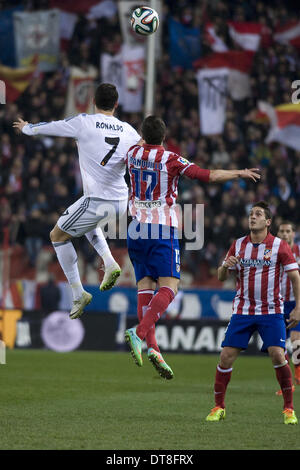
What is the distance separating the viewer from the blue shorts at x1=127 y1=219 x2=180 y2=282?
9.19 meters

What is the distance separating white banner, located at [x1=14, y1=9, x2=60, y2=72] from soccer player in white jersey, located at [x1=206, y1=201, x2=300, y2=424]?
57.3 feet

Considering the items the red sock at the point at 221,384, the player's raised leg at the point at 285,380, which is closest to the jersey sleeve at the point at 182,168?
the player's raised leg at the point at 285,380

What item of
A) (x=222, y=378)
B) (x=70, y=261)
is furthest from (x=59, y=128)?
(x=222, y=378)

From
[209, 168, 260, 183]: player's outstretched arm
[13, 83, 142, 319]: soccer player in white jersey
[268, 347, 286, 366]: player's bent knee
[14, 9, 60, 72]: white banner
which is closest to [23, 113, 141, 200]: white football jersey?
[13, 83, 142, 319]: soccer player in white jersey

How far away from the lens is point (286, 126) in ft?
70.4

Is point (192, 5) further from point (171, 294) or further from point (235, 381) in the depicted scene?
point (171, 294)

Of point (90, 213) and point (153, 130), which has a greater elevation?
point (153, 130)

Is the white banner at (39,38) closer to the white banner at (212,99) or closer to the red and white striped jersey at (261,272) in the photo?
the white banner at (212,99)

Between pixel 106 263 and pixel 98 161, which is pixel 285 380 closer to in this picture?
pixel 106 263

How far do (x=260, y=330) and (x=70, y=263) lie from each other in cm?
221

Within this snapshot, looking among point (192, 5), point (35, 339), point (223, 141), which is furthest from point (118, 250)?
point (192, 5)

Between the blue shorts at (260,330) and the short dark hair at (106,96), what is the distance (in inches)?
98.1

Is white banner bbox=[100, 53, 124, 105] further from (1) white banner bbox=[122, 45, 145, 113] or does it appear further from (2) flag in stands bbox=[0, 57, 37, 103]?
(2) flag in stands bbox=[0, 57, 37, 103]

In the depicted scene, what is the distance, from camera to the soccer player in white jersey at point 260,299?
934cm
